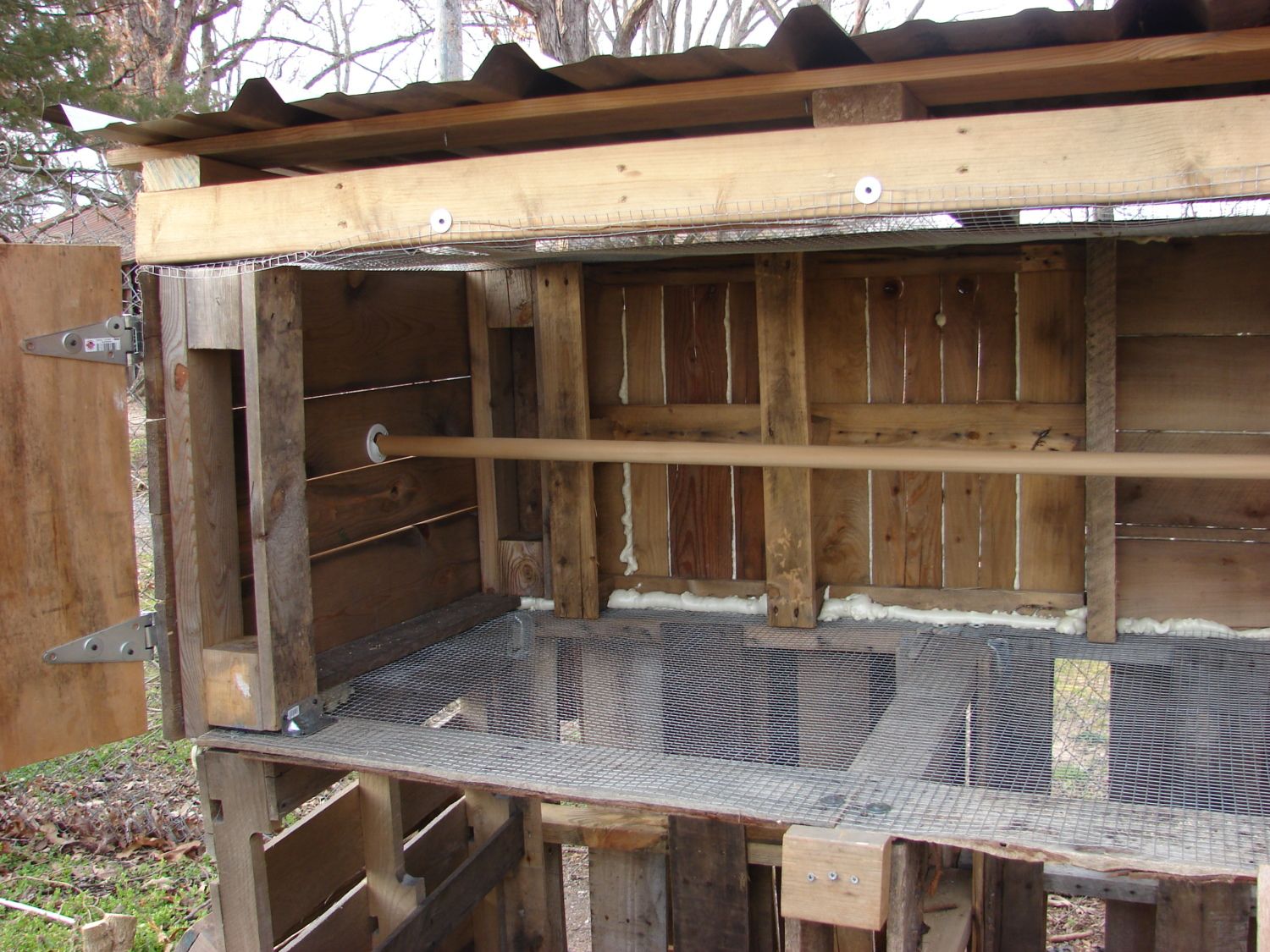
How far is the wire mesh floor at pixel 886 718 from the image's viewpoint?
2174 mm

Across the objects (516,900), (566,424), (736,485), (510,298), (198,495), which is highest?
(510,298)

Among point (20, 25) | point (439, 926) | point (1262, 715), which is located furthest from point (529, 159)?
point (20, 25)

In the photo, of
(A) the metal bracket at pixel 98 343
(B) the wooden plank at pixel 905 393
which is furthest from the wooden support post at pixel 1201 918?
(A) the metal bracket at pixel 98 343

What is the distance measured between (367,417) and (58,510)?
0.95 m

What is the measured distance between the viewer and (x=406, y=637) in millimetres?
3381

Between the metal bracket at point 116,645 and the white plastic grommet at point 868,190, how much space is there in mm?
1849

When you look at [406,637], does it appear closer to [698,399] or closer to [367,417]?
[367,417]

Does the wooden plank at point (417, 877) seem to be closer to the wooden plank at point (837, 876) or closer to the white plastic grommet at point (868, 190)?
the wooden plank at point (837, 876)

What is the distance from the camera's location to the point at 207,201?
8.35 feet

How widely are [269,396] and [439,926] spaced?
1738mm

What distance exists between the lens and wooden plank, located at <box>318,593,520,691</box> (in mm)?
3096

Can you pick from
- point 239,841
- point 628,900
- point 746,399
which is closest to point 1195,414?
point 746,399

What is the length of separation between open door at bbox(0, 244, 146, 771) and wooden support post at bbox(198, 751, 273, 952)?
0.91 ft

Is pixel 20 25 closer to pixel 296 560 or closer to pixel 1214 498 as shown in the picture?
pixel 296 560
